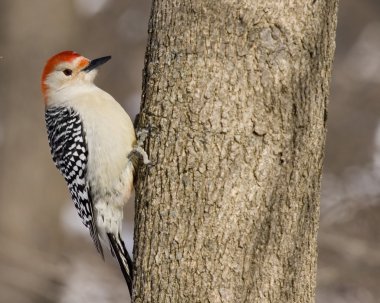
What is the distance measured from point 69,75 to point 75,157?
822 millimetres

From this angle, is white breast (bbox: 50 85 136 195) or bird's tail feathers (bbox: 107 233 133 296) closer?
bird's tail feathers (bbox: 107 233 133 296)

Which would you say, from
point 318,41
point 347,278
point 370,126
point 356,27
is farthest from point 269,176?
point 356,27

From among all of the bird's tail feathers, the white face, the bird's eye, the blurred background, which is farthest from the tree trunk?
the blurred background

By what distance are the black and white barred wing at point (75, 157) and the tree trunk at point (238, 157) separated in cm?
126

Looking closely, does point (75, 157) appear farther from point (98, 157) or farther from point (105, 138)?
point (105, 138)

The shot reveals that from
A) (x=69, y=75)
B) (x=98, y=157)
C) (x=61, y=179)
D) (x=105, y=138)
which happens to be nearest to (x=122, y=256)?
(x=98, y=157)

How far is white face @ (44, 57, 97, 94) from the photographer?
6.22m

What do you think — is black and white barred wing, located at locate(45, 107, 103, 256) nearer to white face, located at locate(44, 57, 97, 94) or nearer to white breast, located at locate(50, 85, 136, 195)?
white breast, located at locate(50, 85, 136, 195)

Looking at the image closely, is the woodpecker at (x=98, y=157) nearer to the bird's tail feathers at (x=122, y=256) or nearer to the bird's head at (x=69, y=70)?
the bird's tail feathers at (x=122, y=256)

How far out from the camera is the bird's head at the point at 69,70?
6.23 meters

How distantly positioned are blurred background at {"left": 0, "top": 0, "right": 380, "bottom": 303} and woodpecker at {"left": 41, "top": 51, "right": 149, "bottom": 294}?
179 inches

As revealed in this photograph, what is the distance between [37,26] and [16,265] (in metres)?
4.07

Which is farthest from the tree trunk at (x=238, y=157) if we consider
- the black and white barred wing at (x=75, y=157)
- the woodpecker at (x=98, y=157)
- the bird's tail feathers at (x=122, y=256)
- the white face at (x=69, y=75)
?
the white face at (x=69, y=75)

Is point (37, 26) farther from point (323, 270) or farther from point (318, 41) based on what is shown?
point (318, 41)
